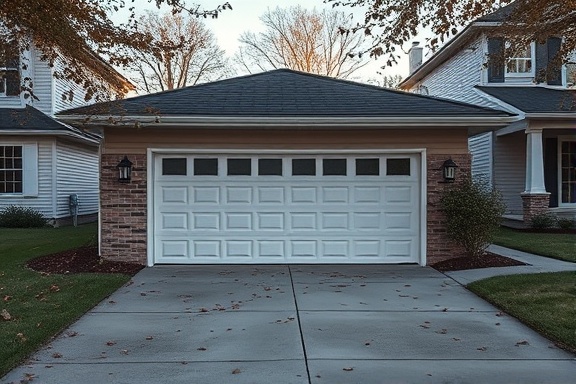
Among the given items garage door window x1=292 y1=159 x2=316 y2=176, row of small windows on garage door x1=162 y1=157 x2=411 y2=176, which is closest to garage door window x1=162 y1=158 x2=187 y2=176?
row of small windows on garage door x1=162 y1=157 x2=411 y2=176

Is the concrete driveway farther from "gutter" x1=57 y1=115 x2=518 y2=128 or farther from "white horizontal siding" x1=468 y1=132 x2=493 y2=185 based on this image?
"white horizontal siding" x1=468 y1=132 x2=493 y2=185

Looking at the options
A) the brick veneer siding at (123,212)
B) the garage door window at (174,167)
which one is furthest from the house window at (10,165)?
the garage door window at (174,167)

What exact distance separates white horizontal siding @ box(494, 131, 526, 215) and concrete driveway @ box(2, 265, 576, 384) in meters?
11.2

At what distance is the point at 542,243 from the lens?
1384 centimetres

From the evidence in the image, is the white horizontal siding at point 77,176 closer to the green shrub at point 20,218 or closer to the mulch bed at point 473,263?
the green shrub at point 20,218

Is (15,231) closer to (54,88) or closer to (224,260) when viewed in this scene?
(54,88)

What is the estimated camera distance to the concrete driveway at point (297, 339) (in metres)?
5.06

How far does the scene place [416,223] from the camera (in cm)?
1130

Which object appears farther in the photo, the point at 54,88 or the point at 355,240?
the point at 54,88

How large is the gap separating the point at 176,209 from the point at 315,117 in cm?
319

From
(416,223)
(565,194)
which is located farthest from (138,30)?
(565,194)

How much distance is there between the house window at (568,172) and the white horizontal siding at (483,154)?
2167mm

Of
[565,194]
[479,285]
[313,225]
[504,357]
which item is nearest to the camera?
[504,357]

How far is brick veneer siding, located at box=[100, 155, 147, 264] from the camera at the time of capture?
11.1 m
